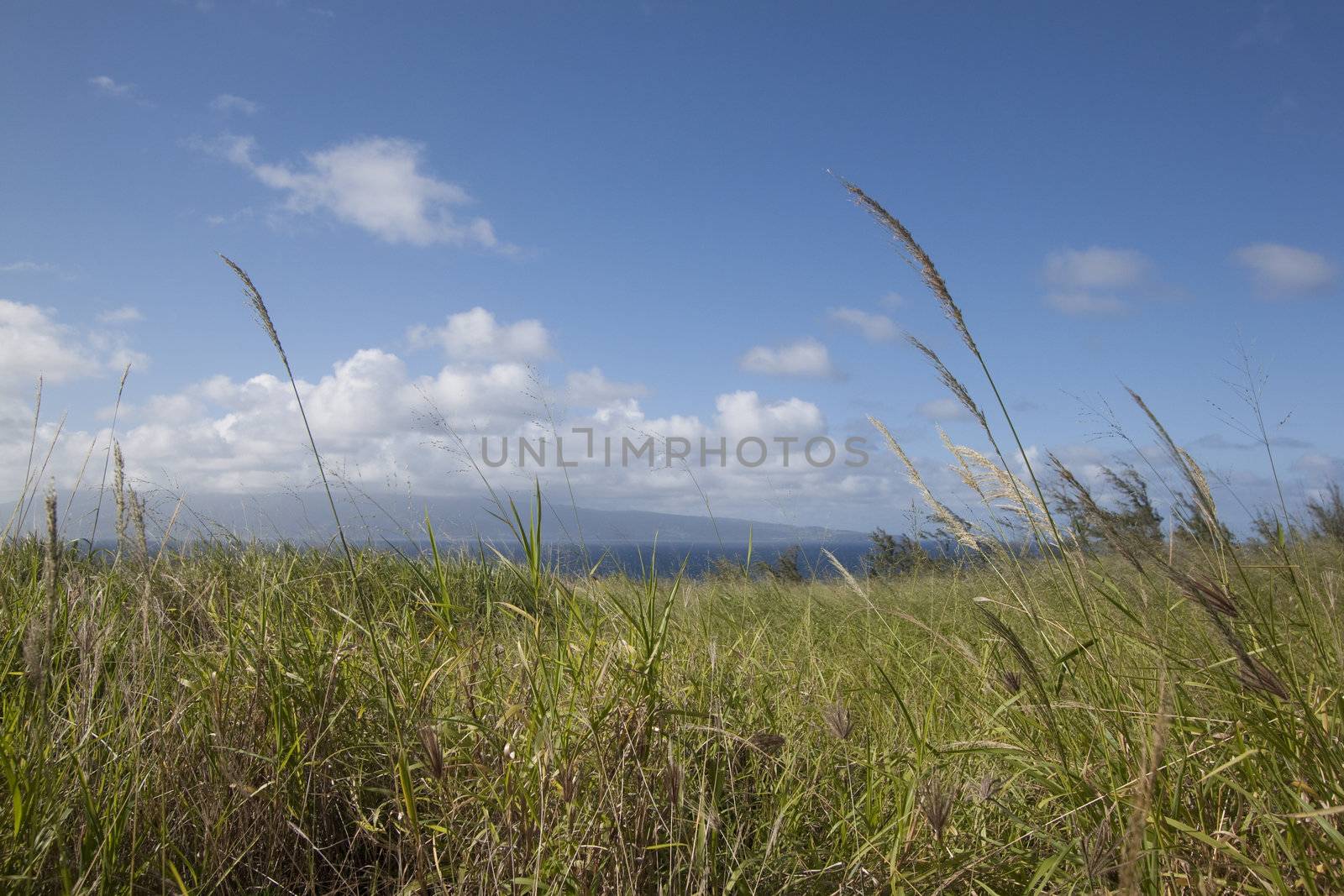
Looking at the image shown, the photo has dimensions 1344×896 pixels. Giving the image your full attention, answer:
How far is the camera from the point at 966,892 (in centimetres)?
154

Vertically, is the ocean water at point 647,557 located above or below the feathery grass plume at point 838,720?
above

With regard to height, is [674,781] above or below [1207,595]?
below

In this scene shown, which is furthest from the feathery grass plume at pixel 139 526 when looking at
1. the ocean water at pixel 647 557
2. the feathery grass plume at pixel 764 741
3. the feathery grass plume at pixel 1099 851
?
the feathery grass plume at pixel 1099 851

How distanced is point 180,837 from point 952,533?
7.16 ft

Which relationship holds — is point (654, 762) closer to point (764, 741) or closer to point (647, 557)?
point (764, 741)

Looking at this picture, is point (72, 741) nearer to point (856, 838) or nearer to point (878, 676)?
point (856, 838)

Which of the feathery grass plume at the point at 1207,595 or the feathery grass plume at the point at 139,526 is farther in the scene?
the feathery grass plume at the point at 139,526

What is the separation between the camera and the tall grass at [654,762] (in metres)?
1.45

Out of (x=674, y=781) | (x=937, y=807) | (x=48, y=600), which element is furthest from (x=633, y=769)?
(x=48, y=600)

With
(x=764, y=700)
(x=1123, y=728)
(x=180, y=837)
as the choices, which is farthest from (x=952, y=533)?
(x=180, y=837)

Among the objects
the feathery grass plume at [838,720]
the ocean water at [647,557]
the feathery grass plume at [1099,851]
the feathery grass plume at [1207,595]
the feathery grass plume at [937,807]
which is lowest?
the feathery grass plume at [1099,851]

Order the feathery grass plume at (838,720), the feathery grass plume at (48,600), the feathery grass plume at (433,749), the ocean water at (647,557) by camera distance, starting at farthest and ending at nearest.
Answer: the ocean water at (647,557)
the feathery grass plume at (838,720)
the feathery grass plume at (433,749)
the feathery grass plume at (48,600)

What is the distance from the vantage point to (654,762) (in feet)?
5.85

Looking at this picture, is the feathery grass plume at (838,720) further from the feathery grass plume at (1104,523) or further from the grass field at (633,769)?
the feathery grass plume at (1104,523)
